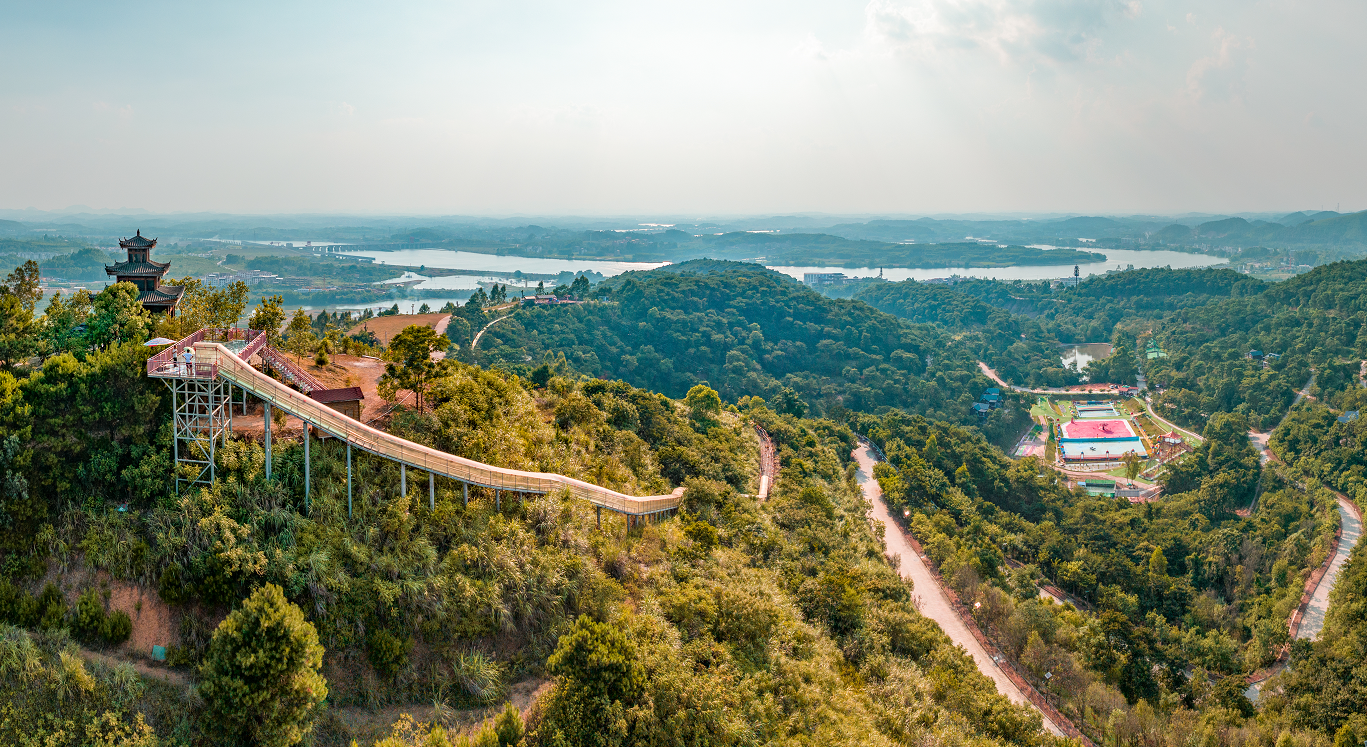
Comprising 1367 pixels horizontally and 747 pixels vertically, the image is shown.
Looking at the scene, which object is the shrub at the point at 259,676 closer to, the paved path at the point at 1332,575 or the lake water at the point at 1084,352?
the paved path at the point at 1332,575

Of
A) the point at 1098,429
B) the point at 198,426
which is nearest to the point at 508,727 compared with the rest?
the point at 198,426

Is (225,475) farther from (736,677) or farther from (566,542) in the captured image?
(736,677)

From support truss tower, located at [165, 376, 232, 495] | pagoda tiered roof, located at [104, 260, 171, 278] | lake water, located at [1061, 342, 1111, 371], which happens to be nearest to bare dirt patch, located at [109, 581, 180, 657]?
support truss tower, located at [165, 376, 232, 495]

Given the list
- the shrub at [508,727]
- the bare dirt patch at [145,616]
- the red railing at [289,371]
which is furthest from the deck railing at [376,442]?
the shrub at [508,727]

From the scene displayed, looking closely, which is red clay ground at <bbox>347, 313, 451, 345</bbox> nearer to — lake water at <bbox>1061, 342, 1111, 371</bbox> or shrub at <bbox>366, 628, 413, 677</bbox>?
shrub at <bbox>366, 628, 413, 677</bbox>

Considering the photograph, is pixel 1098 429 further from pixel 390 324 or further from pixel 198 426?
pixel 198 426

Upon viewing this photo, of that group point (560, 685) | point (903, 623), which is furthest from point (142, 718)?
point (903, 623)
